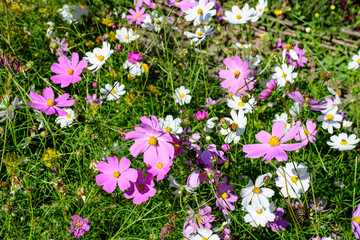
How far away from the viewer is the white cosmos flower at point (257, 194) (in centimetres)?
111

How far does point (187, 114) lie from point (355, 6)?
1.99m

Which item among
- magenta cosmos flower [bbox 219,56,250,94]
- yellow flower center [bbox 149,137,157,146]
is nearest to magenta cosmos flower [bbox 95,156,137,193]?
yellow flower center [bbox 149,137,157,146]

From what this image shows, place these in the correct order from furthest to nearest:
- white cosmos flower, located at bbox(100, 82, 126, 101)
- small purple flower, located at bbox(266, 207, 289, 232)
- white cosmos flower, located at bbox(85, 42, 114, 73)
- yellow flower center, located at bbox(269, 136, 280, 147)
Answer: white cosmos flower, located at bbox(100, 82, 126, 101)
white cosmos flower, located at bbox(85, 42, 114, 73)
small purple flower, located at bbox(266, 207, 289, 232)
yellow flower center, located at bbox(269, 136, 280, 147)

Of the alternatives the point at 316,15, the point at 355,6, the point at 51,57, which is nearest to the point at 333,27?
the point at 316,15

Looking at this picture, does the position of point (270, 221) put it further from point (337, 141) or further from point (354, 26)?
point (354, 26)

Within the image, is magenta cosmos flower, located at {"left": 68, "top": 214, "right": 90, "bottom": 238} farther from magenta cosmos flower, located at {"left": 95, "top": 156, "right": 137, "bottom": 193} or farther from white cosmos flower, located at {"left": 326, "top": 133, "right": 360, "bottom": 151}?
white cosmos flower, located at {"left": 326, "top": 133, "right": 360, "bottom": 151}

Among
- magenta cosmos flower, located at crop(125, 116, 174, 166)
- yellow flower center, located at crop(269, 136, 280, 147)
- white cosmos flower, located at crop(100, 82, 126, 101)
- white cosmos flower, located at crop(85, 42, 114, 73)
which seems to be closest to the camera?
magenta cosmos flower, located at crop(125, 116, 174, 166)

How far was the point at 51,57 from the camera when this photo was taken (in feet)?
6.21

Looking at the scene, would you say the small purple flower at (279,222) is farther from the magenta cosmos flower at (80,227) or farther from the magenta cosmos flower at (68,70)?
the magenta cosmos flower at (68,70)

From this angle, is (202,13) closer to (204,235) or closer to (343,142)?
(343,142)

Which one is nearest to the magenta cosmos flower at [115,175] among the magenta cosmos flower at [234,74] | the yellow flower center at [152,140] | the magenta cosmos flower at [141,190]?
the magenta cosmos flower at [141,190]

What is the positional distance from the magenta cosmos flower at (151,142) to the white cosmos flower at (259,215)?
1.45 ft

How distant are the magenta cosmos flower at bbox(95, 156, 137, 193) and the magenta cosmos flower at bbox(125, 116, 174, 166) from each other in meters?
0.11

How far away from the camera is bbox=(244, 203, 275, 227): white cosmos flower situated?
3.76 ft
